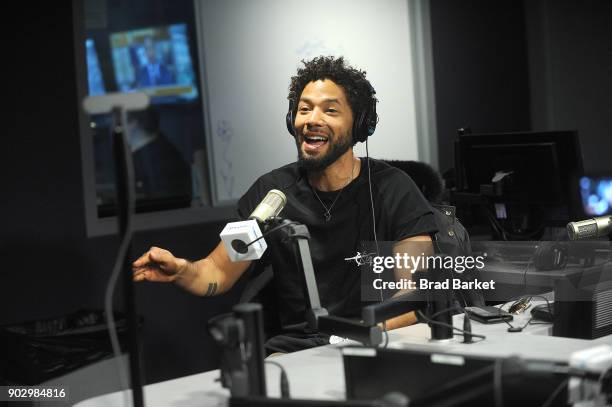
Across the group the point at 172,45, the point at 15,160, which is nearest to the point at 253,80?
the point at 172,45

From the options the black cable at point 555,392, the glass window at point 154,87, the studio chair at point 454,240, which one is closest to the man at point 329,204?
the studio chair at point 454,240

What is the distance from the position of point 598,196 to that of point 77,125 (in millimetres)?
2296

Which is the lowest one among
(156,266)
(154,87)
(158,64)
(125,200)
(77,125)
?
(156,266)

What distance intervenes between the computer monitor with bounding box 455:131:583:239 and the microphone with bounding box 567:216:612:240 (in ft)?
4.33

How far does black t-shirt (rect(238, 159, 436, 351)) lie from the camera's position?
8.48 ft

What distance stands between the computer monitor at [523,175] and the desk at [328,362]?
4.53 feet

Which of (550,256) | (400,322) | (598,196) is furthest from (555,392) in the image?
(598,196)

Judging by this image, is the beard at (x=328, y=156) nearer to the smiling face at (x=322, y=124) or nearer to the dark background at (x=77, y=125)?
the smiling face at (x=322, y=124)

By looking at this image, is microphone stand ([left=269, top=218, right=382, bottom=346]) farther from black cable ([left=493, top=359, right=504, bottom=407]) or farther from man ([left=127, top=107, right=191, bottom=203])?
man ([left=127, top=107, right=191, bottom=203])

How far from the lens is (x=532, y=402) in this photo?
1405mm

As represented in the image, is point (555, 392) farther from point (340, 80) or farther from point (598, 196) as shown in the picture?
point (598, 196)

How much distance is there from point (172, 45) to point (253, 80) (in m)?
0.82

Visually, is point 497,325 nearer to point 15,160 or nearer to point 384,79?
point 15,160

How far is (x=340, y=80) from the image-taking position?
2.72 meters
